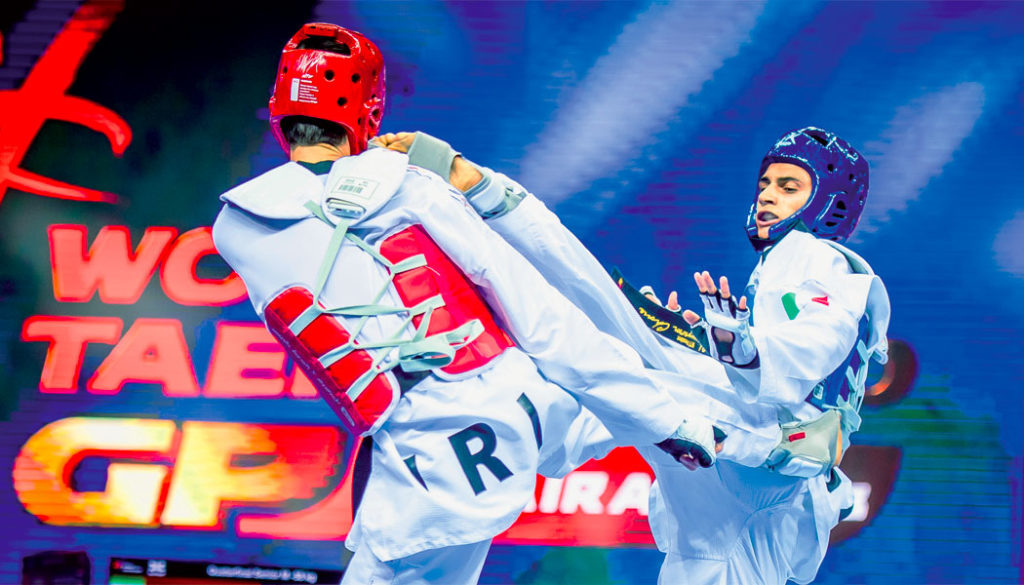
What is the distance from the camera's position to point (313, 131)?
7.45 ft

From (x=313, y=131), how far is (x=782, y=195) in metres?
1.58

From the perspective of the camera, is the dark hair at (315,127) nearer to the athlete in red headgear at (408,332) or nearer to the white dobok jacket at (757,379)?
the athlete in red headgear at (408,332)

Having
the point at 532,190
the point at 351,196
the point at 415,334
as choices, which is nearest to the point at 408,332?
the point at 415,334

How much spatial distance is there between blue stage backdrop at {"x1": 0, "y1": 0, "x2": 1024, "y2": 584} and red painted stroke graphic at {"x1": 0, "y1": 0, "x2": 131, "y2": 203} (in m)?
0.01

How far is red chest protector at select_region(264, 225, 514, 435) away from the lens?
83.0 inches

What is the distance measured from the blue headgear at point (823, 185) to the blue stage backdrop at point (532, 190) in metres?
1.11

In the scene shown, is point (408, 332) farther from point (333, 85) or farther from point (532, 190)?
point (532, 190)

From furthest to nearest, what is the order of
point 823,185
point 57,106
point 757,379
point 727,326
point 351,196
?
1. point 57,106
2. point 823,185
3. point 757,379
4. point 727,326
5. point 351,196

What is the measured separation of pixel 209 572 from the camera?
13.8 feet

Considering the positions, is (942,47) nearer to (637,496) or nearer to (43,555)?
(637,496)

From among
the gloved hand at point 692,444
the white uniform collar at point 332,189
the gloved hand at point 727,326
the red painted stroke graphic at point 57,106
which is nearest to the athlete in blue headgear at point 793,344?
the gloved hand at point 727,326

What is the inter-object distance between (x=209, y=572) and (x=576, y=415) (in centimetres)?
259

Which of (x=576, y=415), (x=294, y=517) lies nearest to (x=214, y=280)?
(x=294, y=517)

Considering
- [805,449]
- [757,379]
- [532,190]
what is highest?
[757,379]
